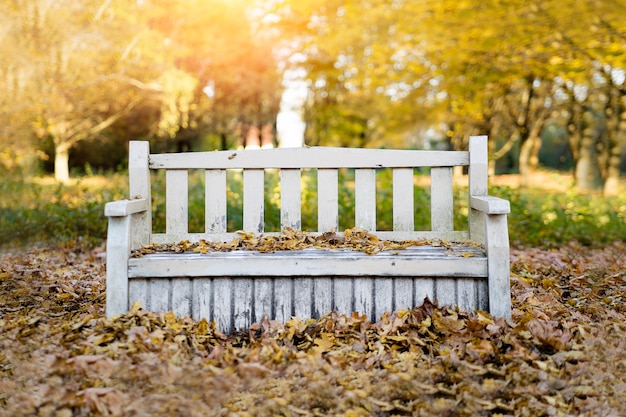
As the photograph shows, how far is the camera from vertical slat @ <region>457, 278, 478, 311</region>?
3.28 m

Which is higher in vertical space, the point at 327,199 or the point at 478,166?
the point at 478,166

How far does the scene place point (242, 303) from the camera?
329cm

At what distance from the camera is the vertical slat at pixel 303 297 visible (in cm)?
328

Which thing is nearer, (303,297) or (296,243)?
(303,297)

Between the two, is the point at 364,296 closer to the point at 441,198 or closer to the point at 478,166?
the point at 441,198

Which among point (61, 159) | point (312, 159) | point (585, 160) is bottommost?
point (312, 159)

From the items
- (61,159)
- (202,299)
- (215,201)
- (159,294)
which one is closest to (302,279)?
(202,299)

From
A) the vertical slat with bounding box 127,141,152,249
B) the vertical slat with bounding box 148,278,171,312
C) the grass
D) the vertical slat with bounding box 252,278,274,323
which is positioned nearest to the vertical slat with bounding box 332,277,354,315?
the vertical slat with bounding box 252,278,274,323

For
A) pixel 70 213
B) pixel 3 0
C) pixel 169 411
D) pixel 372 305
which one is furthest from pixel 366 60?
pixel 169 411

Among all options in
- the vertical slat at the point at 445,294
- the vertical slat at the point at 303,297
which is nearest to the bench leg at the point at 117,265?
the vertical slat at the point at 303,297

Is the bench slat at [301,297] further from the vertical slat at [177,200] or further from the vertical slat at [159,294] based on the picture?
the vertical slat at [177,200]

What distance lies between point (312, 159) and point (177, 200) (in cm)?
88

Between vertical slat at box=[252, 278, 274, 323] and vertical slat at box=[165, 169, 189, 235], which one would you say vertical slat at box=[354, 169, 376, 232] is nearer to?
vertical slat at box=[252, 278, 274, 323]

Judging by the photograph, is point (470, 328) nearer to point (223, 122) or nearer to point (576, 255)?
point (576, 255)
